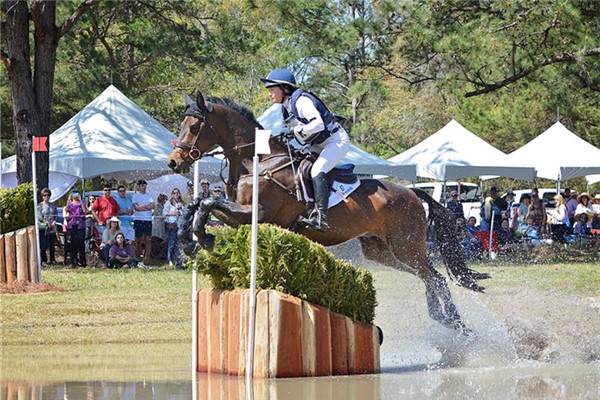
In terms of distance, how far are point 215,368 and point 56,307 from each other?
17.4 ft

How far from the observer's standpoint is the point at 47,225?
2141 cm

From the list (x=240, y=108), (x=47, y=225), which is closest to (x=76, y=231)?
(x=47, y=225)

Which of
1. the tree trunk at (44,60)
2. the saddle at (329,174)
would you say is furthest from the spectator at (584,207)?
the saddle at (329,174)

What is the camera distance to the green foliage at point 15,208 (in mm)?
17125

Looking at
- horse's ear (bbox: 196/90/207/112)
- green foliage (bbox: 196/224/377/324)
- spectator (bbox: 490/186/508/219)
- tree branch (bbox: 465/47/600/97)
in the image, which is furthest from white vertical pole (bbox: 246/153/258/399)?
spectator (bbox: 490/186/508/219)

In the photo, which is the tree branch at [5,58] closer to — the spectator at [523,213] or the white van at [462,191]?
the spectator at [523,213]

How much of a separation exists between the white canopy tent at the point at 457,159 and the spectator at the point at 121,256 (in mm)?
8591

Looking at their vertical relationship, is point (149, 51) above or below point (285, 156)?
above

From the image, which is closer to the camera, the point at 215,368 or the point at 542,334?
the point at 215,368

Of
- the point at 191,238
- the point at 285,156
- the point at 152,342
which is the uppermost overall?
the point at 285,156

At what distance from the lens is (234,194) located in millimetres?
10906

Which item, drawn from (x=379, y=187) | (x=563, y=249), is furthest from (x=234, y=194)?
(x=563, y=249)

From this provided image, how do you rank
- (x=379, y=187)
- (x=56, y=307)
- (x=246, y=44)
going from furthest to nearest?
(x=246, y=44) < (x=56, y=307) < (x=379, y=187)

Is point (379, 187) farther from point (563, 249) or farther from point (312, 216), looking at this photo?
point (563, 249)
